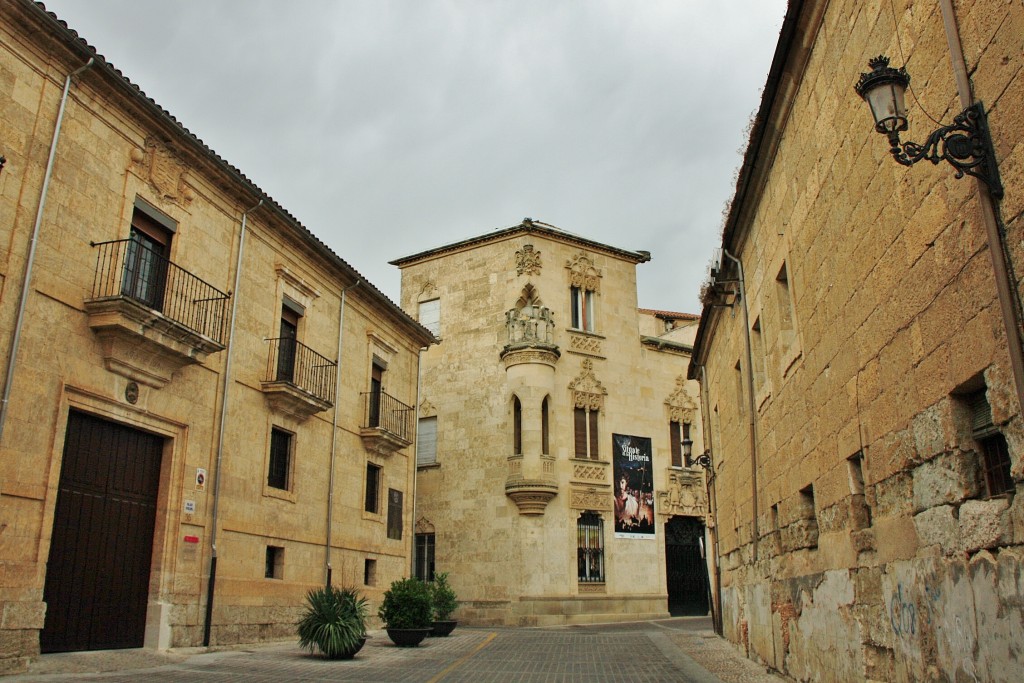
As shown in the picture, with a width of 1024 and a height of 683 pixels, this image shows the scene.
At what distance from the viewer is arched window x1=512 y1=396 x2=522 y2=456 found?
27.2 m

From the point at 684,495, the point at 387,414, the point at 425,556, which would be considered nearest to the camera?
the point at 387,414

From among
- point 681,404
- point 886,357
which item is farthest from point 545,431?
point 886,357

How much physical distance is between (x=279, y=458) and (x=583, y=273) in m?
16.4

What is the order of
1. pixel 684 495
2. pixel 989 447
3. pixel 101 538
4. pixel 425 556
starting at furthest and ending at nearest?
pixel 684 495, pixel 425 556, pixel 101 538, pixel 989 447

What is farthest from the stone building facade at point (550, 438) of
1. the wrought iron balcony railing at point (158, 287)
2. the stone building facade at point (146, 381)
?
the wrought iron balcony railing at point (158, 287)

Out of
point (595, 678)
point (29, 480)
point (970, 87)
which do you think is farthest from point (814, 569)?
point (29, 480)

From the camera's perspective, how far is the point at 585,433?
28.3 metres

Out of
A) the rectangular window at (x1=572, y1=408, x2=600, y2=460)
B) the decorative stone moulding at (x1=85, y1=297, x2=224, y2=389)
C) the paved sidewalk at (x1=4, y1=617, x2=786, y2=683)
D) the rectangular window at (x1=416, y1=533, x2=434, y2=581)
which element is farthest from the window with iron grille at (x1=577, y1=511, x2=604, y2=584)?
the decorative stone moulding at (x1=85, y1=297, x2=224, y2=389)

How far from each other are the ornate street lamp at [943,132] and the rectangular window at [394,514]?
711 inches

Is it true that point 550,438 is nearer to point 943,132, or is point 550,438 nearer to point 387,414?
point 387,414

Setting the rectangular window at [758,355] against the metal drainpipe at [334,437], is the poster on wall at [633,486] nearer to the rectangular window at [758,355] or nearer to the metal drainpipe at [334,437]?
the metal drainpipe at [334,437]

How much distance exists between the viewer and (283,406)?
1590 centimetres

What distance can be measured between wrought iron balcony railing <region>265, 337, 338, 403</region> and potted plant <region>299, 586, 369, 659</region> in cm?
437

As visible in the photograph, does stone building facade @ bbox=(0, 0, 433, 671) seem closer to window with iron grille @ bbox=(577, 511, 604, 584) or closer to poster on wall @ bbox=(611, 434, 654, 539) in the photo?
window with iron grille @ bbox=(577, 511, 604, 584)
